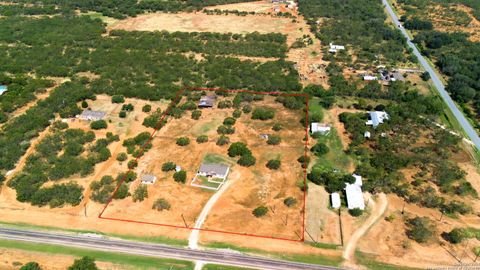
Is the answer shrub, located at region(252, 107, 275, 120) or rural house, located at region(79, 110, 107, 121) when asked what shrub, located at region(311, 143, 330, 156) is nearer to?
shrub, located at region(252, 107, 275, 120)

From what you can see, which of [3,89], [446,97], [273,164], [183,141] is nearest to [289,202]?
[273,164]

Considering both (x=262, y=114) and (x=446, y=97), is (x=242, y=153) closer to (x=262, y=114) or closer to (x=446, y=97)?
(x=262, y=114)

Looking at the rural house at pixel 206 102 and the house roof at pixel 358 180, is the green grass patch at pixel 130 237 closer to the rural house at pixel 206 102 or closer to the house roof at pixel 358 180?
the house roof at pixel 358 180

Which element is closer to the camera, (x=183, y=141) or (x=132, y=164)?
(x=132, y=164)

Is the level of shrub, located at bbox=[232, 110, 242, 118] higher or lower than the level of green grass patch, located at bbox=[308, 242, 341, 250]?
higher

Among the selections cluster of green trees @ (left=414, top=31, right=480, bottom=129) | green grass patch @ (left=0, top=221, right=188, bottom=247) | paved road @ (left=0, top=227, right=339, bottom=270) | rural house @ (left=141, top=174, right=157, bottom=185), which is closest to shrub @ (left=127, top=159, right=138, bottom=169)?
rural house @ (left=141, top=174, right=157, bottom=185)

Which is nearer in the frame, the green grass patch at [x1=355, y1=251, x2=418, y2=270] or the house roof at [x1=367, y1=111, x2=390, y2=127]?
the green grass patch at [x1=355, y1=251, x2=418, y2=270]
